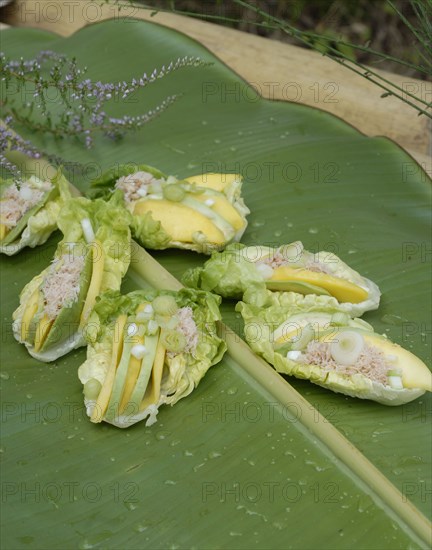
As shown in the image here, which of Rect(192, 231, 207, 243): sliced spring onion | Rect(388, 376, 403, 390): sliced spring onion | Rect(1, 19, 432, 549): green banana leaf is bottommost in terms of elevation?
Rect(1, 19, 432, 549): green banana leaf

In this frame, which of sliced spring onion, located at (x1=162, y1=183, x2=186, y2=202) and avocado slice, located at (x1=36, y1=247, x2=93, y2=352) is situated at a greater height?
sliced spring onion, located at (x1=162, y1=183, x2=186, y2=202)

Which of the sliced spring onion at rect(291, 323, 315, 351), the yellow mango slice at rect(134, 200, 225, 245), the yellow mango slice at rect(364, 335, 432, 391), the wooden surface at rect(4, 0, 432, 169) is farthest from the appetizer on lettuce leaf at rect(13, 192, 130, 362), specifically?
the wooden surface at rect(4, 0, 432, 169)

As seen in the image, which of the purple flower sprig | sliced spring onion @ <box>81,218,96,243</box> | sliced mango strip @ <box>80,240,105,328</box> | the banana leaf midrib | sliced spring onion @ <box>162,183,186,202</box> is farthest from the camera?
the purple flower sprig

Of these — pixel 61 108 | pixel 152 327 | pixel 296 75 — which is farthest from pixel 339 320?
pixel 296 75

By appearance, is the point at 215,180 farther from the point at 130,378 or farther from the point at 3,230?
the point at 130,378

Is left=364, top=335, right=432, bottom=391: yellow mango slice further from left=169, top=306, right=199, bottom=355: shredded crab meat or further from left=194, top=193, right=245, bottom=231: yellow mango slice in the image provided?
left=194, top=193, right=245, bottom=231: yellow mango slice

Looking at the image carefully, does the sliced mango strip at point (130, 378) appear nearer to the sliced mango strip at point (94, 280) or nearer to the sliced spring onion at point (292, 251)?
the sliced mango strip at point (94, 280)

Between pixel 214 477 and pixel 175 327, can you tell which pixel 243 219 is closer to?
pixel 175 327
